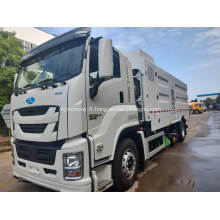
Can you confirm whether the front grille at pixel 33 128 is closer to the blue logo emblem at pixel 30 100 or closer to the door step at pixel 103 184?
the blue logo emblem at pixel 30 100

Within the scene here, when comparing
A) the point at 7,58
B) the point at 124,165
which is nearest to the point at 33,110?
the point at 124,165

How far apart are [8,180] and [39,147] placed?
85.7 inches

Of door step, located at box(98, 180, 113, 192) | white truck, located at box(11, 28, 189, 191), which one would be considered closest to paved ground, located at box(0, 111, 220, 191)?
white truck, located at box(11, 28, 189, 191)

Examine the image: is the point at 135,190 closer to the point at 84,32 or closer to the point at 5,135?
the point at 84,32

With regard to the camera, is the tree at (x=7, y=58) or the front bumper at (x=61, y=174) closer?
the front bumper at (x=61, y=174)

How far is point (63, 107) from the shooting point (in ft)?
6.80

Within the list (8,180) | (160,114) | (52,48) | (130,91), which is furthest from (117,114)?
(8,180)

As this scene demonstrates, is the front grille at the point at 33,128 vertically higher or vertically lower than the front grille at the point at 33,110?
lower

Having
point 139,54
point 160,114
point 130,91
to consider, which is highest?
point 139,54

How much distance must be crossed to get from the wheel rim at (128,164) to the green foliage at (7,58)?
7.84m

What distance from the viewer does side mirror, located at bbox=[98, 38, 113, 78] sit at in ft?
6.82

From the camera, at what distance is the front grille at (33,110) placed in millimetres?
2266

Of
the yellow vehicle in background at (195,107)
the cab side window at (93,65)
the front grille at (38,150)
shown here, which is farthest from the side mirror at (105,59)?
the yellow vehicle in background at (195,107)

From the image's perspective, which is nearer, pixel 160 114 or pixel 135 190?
pixel 135 190
